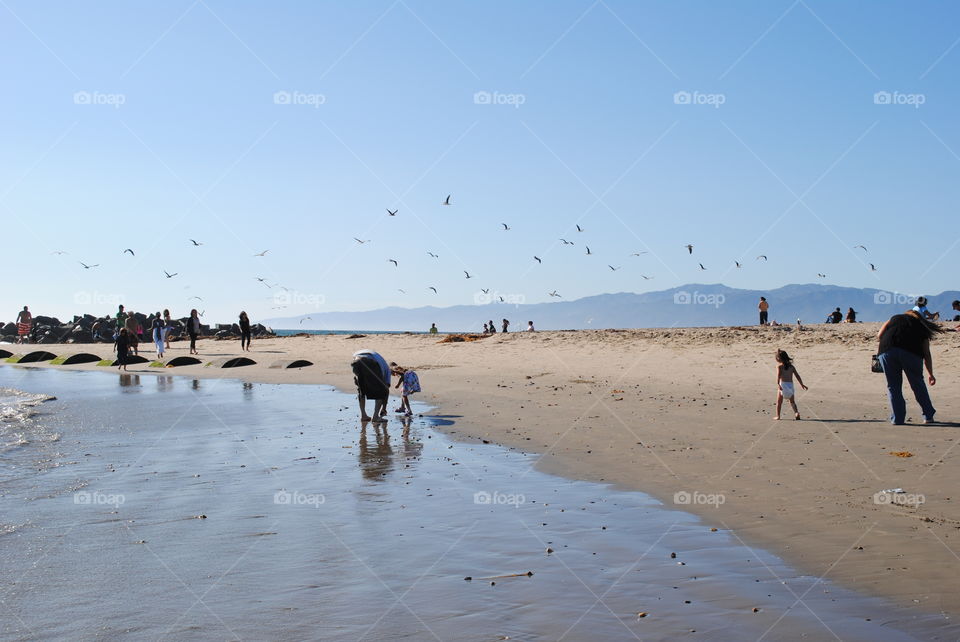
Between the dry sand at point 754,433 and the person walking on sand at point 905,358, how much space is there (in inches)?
15.4

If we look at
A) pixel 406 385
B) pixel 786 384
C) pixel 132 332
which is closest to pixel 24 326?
pixel 132 332

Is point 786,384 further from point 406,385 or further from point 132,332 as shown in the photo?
point 132,332

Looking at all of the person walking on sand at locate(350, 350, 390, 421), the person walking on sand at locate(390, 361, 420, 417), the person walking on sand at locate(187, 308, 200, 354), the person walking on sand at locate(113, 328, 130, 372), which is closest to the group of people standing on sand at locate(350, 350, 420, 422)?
the person walking on sand at locate(350, 350, 390, 421)

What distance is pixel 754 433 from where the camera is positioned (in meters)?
13.8

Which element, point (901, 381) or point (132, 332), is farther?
point (132, 332)

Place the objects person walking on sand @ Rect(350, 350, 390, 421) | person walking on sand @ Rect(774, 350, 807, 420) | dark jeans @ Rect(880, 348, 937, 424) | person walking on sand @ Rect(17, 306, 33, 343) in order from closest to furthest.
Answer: dark jeans @ Rect(880, 348, 937, 424)
person walking on sand @ Rect(774, 350, 807, 420)
person walking on sand @ Rect(350, 350, 390, 421)
person walking on sand @ Rect(17, 306, 33, 343)

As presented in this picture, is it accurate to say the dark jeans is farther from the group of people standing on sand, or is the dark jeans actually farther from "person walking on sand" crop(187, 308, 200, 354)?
"person walking on sand" crop(187, 308, 200, 354)

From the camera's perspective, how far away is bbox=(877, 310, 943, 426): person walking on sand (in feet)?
46.2

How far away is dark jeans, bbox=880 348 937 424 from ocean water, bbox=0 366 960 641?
677 centimetres

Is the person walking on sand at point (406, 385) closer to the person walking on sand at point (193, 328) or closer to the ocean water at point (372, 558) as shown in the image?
the ocean water at point (372, 558)

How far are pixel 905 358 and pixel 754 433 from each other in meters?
3.45

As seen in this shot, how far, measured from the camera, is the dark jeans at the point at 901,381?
14.0 metres

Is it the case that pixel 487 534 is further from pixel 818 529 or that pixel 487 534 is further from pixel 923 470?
pixel 923 470

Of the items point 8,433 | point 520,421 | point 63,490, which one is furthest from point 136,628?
point 8,433
